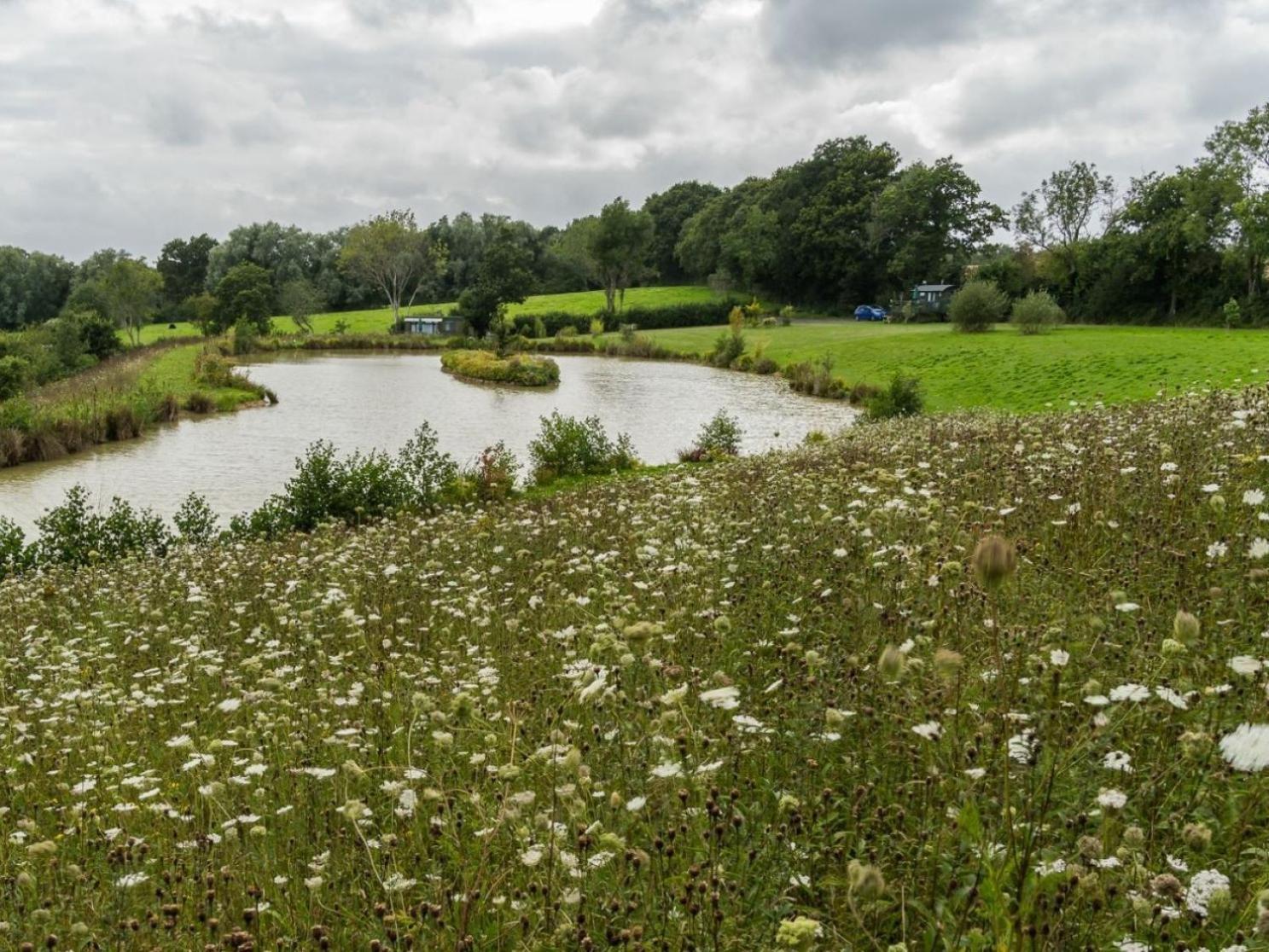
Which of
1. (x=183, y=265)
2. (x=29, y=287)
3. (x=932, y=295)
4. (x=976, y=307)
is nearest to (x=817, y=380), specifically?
(x=976, y=307)

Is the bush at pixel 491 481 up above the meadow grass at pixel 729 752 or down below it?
below

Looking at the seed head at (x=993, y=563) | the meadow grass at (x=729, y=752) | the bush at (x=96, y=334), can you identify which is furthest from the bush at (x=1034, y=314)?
the bush at (x=96, y=334)

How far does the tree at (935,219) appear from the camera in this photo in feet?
222

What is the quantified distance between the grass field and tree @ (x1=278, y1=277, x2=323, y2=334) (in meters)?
52.6

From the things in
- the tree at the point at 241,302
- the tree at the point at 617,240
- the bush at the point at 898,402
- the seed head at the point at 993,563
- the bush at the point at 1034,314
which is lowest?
the bush at the point at 898,402

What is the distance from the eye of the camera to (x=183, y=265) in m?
117

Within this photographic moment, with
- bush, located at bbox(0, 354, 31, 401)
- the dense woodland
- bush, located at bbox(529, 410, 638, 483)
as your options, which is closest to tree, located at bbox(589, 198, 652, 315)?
the dense woodland

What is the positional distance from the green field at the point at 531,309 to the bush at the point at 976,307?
37105 millimetres

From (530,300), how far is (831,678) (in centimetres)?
9012

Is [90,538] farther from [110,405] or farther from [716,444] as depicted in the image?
[110,405]

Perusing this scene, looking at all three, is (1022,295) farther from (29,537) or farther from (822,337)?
(29,537)

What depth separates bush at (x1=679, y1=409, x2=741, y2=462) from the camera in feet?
66.3

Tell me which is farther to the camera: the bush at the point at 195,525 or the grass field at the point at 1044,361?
the grass field at the point at 1044,361

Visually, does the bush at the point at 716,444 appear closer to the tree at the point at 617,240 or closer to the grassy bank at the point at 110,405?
the grassy bank at the point at 110,405
